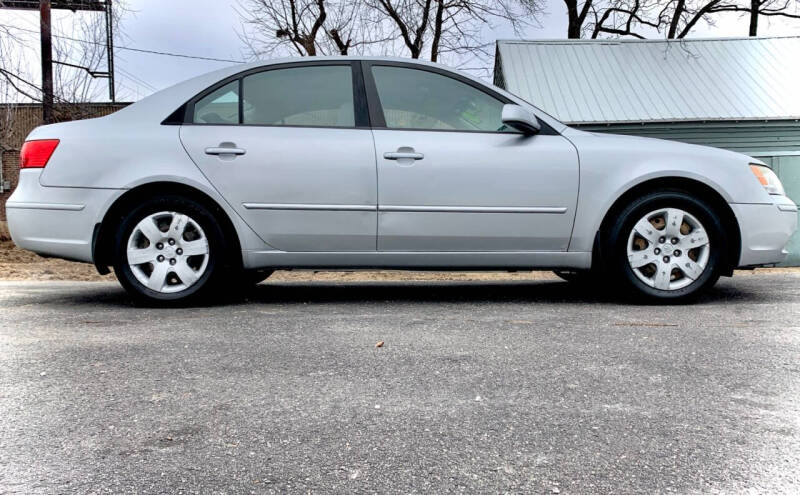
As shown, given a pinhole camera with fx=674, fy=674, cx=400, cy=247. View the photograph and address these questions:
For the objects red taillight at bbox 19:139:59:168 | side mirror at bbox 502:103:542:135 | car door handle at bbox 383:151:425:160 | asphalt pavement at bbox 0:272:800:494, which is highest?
side mirror at bbox 502:103:542:135

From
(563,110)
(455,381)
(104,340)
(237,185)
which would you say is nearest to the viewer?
(455,381)

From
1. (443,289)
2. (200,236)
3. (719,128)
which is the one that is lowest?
(443,289)

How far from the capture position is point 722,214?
448 cm

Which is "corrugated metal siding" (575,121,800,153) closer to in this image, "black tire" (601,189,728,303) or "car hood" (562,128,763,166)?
"car hood" (562,128,763,166)

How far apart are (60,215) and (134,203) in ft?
1.54

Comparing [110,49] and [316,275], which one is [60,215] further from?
[110,49]

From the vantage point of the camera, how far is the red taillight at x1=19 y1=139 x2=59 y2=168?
4320 mm

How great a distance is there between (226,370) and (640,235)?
2836 mm

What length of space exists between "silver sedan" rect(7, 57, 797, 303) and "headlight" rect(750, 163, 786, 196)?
2 centimetres

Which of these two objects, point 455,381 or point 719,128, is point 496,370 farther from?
point 719,128

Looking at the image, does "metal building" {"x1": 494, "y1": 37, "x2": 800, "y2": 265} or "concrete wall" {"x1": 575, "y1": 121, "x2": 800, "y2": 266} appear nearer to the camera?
"metal building" {"x1": 494, "y1": 37, "x2": 800, "y2": 265}

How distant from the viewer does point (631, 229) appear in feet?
14.4

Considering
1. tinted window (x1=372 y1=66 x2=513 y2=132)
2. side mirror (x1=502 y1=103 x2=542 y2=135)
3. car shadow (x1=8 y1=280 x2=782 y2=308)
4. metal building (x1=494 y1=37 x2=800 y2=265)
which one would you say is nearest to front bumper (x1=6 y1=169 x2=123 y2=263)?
car shadow (x1=8 y1=280 x2=782 y2=308)

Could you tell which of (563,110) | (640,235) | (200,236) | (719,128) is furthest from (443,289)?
(719,128)
